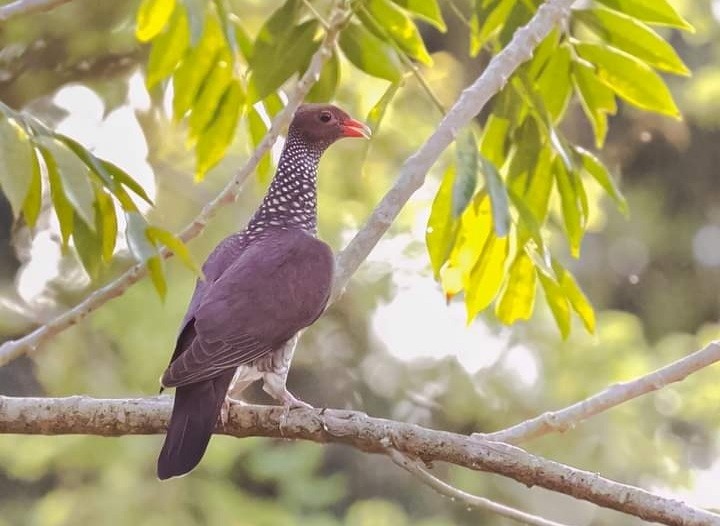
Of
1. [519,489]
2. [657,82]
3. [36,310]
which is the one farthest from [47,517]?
[657,82]

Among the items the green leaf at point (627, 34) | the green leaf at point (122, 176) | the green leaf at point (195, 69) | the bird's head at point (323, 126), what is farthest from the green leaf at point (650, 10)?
the green leaf at point (122, 176)

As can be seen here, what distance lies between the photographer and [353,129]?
11.2 ft

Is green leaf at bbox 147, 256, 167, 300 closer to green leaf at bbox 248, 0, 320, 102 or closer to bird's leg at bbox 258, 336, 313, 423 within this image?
bird's leg at bbox 258, 336, 313, 423

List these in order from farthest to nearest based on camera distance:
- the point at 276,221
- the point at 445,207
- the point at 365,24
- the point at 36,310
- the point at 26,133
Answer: the point at 36,310, the point at 276,221, the point at 365,24, the point at 445,207, the point at 26,133

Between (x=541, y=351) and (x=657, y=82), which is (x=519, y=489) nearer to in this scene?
(x=541, y=351)

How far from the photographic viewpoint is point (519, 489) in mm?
5293

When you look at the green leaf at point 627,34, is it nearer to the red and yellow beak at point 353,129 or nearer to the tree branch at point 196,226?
the tree branch at point 196,226

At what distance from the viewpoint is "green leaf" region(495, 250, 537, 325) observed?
296 cm

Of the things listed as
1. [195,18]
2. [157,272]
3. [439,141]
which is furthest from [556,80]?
[157,272]

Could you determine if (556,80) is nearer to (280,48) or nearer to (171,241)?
(280,48)

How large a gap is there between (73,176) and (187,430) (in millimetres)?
726

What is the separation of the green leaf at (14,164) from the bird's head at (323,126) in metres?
1.48

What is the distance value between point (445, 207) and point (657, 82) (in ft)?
1.82

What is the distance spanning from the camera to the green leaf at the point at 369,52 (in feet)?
9.74
